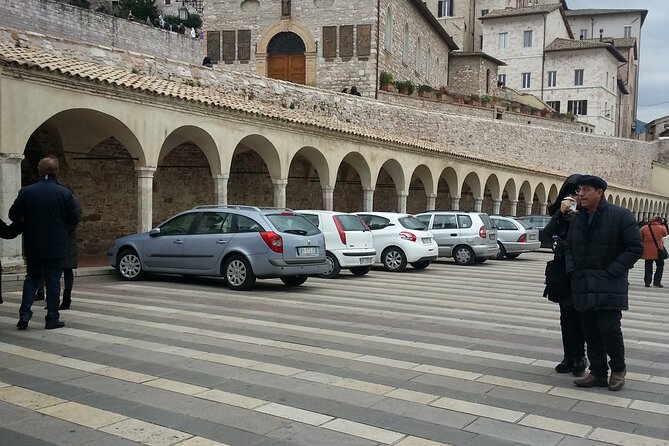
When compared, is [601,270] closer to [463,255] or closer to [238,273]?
[238,273]

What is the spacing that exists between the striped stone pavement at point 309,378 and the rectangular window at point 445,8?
63.0 meters

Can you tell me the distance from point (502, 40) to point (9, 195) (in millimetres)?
63972

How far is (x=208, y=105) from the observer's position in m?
17.6

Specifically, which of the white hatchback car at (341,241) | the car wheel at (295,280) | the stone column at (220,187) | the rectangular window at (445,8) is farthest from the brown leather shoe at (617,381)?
the rectangular window at (445,8)

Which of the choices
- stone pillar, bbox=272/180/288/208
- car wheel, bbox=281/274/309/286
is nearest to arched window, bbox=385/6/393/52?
stone pillar, bbox=272/180/288/208

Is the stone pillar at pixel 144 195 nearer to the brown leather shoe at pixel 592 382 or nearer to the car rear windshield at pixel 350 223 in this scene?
the car rear windshield at pixel 350 223

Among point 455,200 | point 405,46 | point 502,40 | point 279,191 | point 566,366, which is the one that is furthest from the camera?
point 502,40

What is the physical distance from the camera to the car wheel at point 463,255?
20.1 metres

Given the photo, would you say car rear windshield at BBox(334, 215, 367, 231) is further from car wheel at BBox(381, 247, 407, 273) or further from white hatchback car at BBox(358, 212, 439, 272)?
car wheel at BBox(381, 247, 407, 273)

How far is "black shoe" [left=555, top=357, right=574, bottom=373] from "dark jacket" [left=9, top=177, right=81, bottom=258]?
5.30m

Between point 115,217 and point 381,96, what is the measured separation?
2137 cm

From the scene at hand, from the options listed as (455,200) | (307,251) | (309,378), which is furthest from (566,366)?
(455,200)

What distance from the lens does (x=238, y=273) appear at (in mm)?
11969

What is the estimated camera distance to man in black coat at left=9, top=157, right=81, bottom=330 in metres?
7.35
